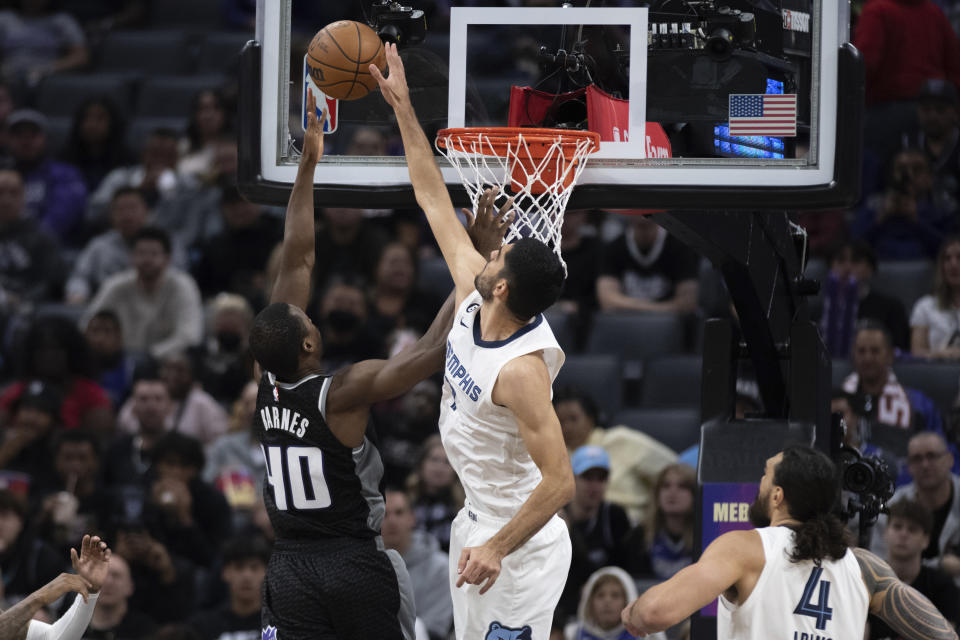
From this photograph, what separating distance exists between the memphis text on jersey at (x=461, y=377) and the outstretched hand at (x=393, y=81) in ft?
2.92

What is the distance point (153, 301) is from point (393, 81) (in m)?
5.42

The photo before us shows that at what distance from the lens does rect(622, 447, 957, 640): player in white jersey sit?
447 centimetres

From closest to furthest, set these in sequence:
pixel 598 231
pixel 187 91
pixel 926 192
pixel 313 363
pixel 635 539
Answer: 1. pixel 313 363
2. pixel 635 539
3. pixel 926 192
4. pixel 598 231
5. pixel 187 91

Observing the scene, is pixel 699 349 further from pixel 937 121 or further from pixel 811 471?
pixel 811 471

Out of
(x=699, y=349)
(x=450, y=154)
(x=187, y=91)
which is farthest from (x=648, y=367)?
(x=187, y=91)

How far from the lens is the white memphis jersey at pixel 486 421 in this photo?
471 centimetres

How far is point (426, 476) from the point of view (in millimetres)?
8445

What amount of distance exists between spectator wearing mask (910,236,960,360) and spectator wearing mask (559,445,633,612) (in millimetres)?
2057

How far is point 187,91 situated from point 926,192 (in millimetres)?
6131

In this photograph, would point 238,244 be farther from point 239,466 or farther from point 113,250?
point 239,466

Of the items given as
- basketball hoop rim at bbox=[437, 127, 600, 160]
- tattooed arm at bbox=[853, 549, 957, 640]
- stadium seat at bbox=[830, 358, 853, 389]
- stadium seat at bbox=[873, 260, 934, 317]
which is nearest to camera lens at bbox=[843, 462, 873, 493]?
tattooed arm at bbox=[853, 549, 957, 640]

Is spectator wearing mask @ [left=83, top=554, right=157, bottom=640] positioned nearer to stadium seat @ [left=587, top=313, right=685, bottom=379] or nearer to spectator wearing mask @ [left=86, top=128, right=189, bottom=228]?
stadium seat @ [left=587, top=313, right=685, bottom=379]

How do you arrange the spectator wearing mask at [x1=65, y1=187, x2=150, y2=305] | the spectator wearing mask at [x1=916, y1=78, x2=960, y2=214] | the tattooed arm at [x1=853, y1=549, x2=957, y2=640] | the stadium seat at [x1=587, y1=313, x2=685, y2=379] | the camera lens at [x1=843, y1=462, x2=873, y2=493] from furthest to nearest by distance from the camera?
the spectator wearing mask at [x1=65, y1=187, x2=150, y2=305] < the stadium seat at [x1=587, y1=313, x2=685, y2=379] < the spectator wearing mask at [x1=916, y1=78, x2=960, y2=214] < the camera lens at [x1=843, y1=462, x2=873, y2=493] < the tattooed arm at [x1=853, y1=549, x2=957, y2=640]

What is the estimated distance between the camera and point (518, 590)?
15.6 feet
